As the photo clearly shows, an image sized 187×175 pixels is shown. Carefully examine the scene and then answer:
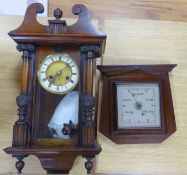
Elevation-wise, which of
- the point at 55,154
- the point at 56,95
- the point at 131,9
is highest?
the point at 131,9

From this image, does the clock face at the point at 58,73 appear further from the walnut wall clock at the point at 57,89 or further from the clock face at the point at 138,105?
the clock face at the point at 138,105

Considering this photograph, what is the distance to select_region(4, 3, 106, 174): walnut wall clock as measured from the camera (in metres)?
0.90

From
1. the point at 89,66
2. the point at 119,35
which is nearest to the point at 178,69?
the point at 119,35

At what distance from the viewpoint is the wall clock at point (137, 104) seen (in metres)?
1.08

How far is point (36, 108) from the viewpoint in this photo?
94 cm

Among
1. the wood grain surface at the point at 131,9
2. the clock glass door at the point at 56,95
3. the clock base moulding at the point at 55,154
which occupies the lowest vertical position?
the clock base moulding at the point at 55,154

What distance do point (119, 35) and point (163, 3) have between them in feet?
0.81

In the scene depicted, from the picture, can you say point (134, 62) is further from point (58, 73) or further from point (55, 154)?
point (55, 154)

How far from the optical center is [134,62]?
3.82 ft

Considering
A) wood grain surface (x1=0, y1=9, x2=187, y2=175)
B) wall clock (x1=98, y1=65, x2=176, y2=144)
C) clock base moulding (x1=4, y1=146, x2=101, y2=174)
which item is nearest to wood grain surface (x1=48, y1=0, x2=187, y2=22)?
wood grain surface (x1=0, y1=9, x2=187, y2=175)

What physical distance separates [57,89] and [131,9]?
0.52 metres

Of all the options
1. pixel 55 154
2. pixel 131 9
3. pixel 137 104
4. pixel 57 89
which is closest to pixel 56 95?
pixel 57 89

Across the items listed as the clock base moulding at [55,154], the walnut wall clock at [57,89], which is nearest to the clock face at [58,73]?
the walnut wall clock at [57,89]

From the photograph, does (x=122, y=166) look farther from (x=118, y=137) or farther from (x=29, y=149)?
(x=29, y=149)
